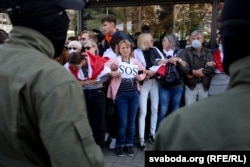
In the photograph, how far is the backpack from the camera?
16.3ft

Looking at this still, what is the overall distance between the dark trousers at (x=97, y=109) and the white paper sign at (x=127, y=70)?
0.39 metres

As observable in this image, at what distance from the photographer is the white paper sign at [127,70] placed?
4613 millimetres

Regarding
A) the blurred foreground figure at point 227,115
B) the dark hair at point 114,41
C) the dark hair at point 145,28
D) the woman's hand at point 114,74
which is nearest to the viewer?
the blurred foreground figure at point 227,115

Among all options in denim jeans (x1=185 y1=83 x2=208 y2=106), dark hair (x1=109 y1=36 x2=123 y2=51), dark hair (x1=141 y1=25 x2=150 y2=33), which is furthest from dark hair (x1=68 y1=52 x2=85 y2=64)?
dark hair (x1=141 y1=25 x2=150 y2=33)

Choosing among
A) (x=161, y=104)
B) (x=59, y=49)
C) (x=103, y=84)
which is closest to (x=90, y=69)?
(x=103, y=84)

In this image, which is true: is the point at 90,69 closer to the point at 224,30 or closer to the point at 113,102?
the point at 113,102

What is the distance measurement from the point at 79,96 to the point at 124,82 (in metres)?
3.22

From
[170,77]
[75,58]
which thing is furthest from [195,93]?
[75,58]

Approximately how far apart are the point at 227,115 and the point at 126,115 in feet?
12.4

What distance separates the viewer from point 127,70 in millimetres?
4625

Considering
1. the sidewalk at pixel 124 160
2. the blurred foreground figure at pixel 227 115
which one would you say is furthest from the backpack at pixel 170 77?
the blurred foreground figure at pixel 227 115

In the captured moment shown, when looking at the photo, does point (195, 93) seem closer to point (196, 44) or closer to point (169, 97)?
point (169, 97)

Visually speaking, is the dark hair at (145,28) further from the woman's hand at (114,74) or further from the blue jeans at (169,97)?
the woman's hand at (114,74)

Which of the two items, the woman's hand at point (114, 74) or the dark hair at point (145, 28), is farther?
the dark hair at point (145, 28)
